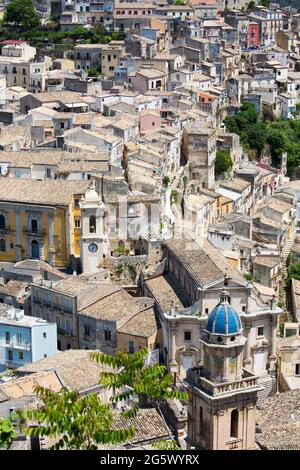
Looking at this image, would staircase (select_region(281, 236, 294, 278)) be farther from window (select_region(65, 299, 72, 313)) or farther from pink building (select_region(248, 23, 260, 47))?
pink building (select_region(248, 23, 260, 47))

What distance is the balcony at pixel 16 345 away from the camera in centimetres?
2998

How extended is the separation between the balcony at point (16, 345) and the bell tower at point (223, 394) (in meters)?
10.1

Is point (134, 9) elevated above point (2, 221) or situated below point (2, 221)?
above

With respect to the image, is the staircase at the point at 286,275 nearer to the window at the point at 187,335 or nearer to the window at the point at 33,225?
the window at the point at 187,335

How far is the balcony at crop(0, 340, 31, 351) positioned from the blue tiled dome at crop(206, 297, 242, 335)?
10.2 metres

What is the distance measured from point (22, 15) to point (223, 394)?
2329 inches

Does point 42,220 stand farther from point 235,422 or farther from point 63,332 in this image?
point 235,422

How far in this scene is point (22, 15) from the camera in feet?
245

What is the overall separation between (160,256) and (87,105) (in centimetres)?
1966

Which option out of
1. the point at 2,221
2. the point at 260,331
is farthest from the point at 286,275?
the point at 2,221

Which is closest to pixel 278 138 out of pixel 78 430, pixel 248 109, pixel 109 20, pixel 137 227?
pixel 248 109

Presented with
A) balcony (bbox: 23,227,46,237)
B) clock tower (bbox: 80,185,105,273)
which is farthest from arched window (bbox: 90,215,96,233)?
balcony (bbox: 23,227,46,237)

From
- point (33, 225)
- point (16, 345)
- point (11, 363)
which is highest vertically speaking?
point (33, 225)

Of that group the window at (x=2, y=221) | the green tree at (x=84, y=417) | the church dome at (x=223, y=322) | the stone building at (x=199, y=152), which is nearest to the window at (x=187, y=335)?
the church dome at (x=223, y=322)
